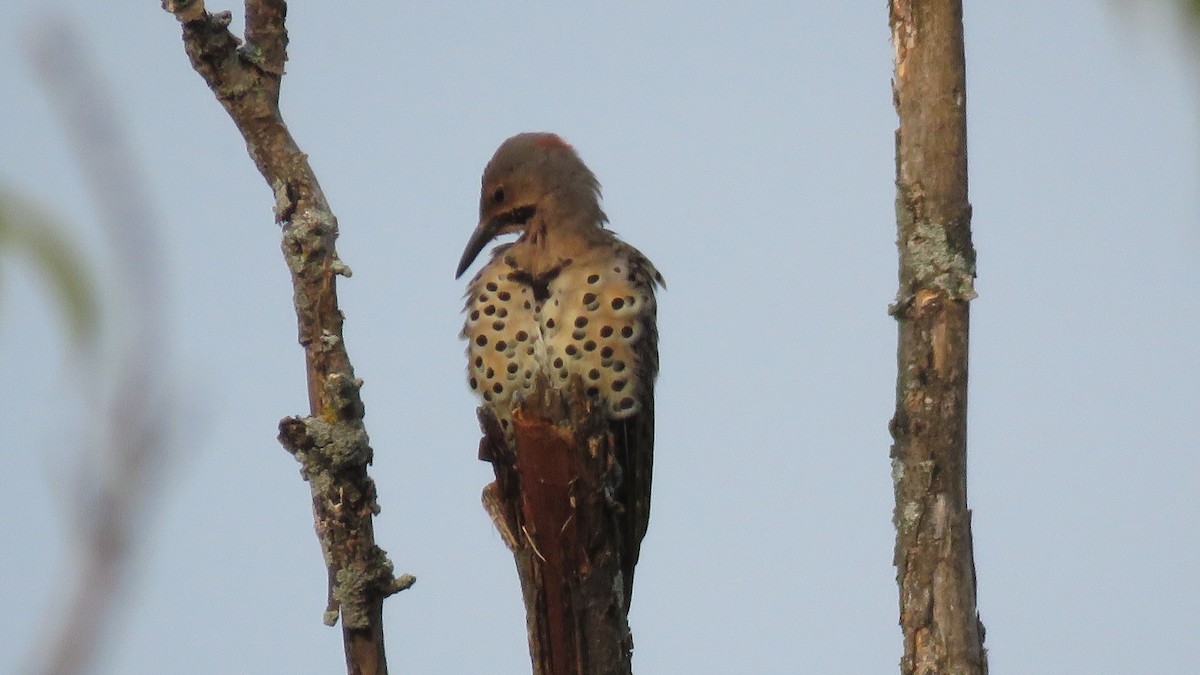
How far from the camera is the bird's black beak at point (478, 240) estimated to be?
5648 millimetres

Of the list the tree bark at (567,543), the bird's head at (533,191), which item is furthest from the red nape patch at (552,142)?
the tree bark at (567,543)

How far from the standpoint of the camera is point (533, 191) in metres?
5.54

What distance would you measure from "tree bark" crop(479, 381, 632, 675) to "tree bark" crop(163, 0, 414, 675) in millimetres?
718

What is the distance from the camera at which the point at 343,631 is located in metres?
3.85

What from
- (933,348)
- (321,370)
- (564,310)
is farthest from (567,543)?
(933,348)

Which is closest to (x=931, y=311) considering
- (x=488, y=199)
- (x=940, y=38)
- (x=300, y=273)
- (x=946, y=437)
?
(x=946, y=437)

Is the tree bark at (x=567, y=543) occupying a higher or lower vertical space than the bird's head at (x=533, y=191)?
lower

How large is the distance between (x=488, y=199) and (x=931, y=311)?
2.23m

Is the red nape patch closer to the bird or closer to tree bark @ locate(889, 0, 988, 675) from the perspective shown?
the bird

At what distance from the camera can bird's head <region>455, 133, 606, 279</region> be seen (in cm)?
549

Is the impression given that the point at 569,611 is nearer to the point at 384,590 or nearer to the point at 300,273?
the point at 384,590

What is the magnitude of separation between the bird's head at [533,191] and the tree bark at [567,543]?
3.42 feet

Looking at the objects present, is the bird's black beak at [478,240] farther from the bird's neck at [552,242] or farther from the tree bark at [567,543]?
the tree bark at [567,543]

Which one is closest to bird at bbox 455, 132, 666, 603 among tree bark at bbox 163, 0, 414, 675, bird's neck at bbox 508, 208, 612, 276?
bird's neck at bbox 508, 208, 612, 276
